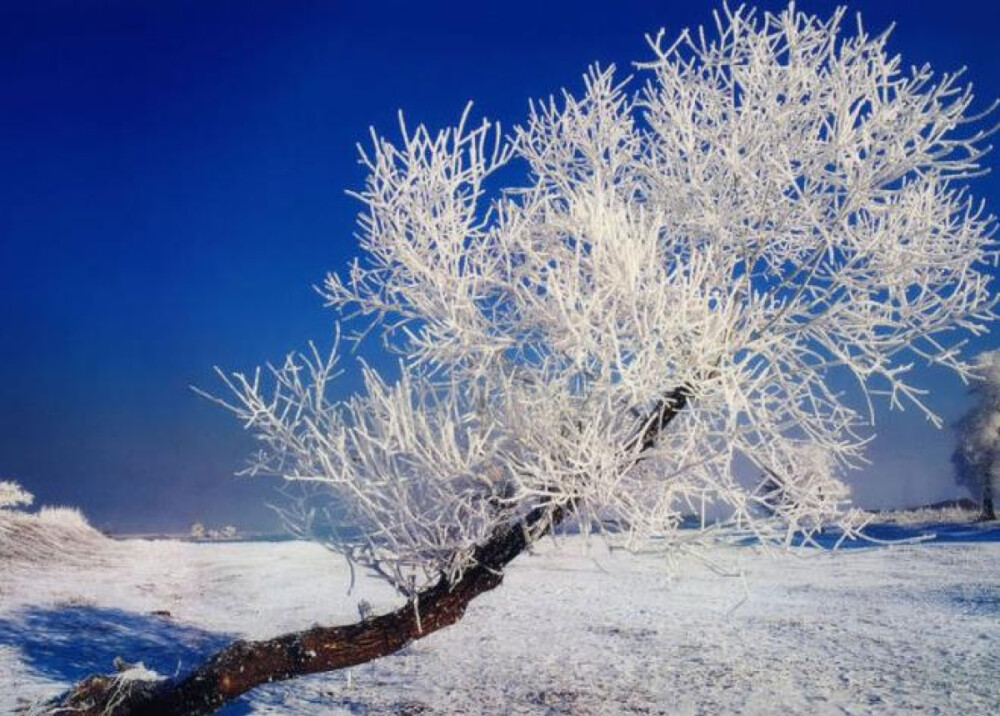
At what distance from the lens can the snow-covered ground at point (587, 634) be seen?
8492 mm

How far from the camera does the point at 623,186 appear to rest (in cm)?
770

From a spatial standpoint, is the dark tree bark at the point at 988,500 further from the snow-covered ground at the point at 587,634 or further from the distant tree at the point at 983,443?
the snow-covered ground at the point at 587,634

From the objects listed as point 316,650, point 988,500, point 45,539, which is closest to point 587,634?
point 316,650

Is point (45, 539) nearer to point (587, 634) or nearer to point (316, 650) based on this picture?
point (587, 634)

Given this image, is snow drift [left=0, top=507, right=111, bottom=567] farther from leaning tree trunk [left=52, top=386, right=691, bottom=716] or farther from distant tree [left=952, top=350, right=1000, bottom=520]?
distant tree [left=952, top=350, right=1000, bottom=520]

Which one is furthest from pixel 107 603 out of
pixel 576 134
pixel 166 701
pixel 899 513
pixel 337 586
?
pixel 899 513

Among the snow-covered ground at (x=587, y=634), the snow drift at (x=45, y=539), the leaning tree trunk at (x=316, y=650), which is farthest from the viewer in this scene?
the snow drift at (x=45, y=539)

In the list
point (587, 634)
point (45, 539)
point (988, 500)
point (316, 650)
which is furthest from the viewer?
point (988, 500)

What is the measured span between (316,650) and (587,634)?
529cm

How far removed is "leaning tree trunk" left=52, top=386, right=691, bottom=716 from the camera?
7203 millimetres

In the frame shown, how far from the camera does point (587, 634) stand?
38.5 ft

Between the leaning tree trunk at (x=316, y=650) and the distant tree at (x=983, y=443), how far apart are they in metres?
31.4

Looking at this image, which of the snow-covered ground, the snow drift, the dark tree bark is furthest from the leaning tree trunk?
the dark tree bark

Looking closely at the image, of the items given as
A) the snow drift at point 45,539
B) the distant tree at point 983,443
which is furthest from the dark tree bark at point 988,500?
the snow drift at point 45,539
